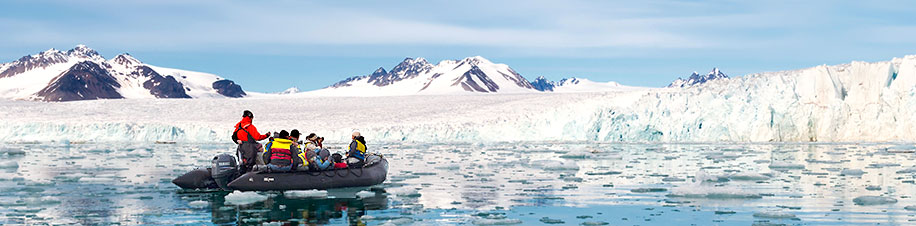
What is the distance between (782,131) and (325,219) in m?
28.9

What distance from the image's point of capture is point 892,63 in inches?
1385

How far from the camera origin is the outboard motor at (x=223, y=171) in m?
12.7

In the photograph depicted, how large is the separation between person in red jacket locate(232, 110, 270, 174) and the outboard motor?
177 millimetres

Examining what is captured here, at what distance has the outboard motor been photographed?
12742 millimetres

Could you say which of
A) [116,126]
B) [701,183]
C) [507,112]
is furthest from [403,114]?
[701,183]

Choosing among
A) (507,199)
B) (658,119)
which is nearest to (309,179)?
(507,199)

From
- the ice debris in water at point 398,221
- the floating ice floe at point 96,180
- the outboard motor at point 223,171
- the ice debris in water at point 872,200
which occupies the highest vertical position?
the outboard motor at point 223,171

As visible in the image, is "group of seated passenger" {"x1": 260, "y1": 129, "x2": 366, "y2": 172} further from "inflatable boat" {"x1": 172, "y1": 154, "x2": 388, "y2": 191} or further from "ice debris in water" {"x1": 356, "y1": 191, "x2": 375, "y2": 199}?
"ice debris in water" {"x1": 356, "y1": 191, "x2": 375, "y2": 199}

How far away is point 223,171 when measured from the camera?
12781 millimetres

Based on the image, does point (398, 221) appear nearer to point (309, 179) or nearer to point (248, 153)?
point (309, 179)

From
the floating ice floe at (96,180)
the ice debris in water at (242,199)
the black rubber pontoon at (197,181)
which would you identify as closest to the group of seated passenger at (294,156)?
the black rubber pontoon at (197,181)

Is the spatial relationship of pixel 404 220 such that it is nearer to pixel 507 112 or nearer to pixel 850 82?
pixel 850 82

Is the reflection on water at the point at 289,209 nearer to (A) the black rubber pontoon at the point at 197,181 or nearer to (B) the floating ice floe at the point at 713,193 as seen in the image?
(A) the black rubber pontoon at the point at 197,181

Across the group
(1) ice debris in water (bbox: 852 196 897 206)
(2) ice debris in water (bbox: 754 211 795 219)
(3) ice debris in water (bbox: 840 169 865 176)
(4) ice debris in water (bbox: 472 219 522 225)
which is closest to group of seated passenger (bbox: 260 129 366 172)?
(4) ice debris in water (bbox: 472 219 522 225)
